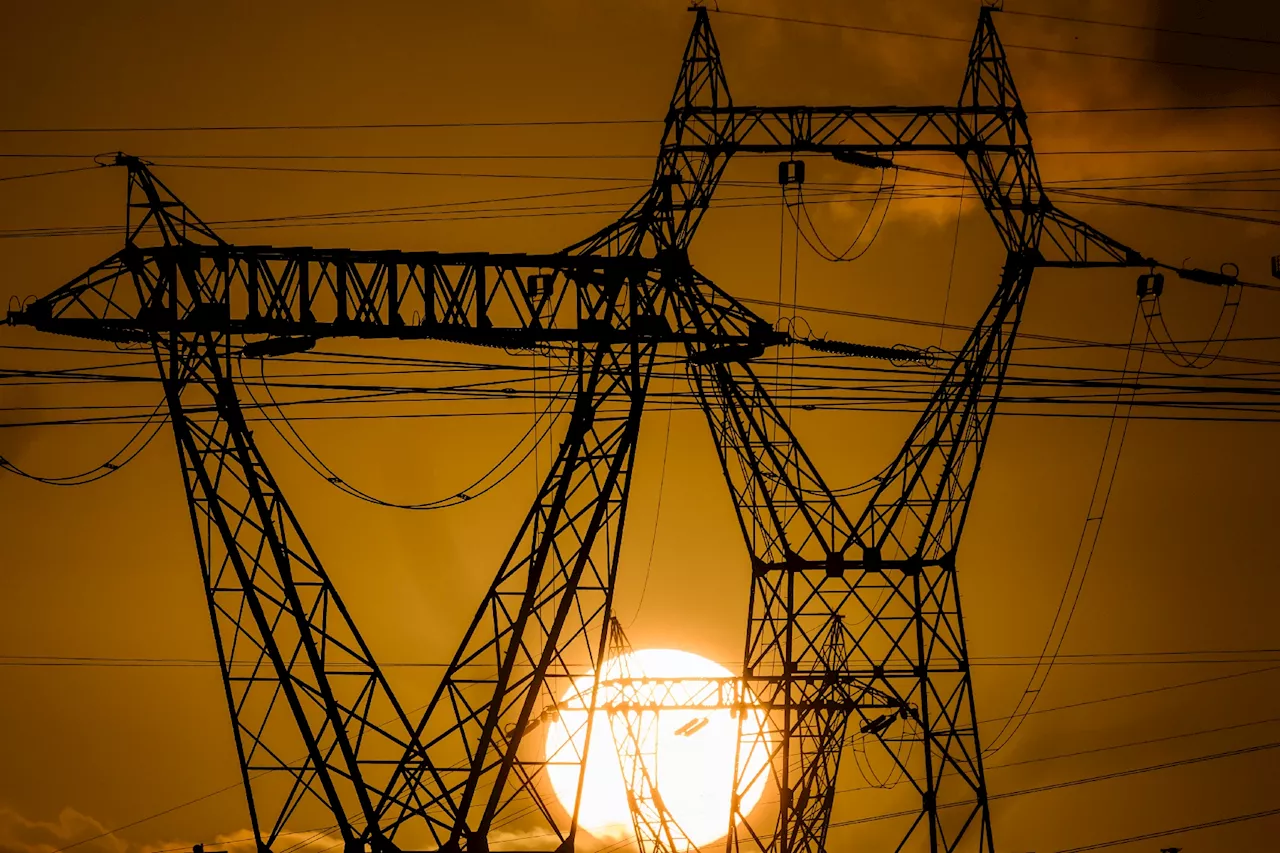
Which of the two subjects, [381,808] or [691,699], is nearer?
[381,808]

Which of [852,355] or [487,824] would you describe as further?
[852,355]

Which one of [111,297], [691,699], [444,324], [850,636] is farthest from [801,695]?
[111,297]

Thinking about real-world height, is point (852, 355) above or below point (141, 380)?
above

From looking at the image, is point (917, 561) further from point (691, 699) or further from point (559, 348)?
point (559, 348)

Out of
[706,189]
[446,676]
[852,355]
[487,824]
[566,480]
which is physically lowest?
[487,824]

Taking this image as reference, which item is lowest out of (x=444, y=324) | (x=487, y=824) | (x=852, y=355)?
(x=487, y=824)

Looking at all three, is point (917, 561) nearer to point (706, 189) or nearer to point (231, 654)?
point (706, 189)

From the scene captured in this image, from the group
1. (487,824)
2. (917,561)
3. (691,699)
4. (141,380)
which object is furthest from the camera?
(691,699)

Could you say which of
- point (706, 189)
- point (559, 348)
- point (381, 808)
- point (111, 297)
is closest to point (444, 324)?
point (559, 348)

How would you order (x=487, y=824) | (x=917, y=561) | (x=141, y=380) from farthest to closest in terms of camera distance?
(x=917, y=561) < (x=141, y=380) < (x=487, y=824)
